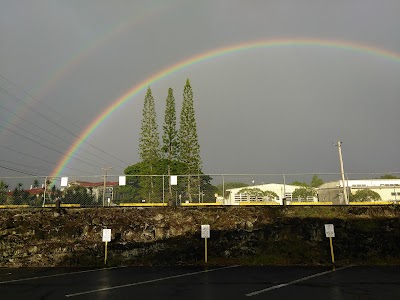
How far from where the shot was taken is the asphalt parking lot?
10.5 m

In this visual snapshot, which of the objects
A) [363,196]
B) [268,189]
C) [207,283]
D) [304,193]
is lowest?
[207,283]

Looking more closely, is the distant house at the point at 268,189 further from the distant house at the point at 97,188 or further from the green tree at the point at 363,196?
the distant house at the point at 97,188

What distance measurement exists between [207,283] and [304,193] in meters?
16.3

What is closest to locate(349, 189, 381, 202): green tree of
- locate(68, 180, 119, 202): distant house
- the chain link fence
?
the chain link fence

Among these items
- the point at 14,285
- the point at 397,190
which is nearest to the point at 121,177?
the point at 14,285

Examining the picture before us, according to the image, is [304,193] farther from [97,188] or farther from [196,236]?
[97,188]

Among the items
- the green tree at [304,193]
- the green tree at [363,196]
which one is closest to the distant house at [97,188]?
the green tree at [304,193]

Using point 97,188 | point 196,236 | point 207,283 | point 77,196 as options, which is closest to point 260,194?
point 196,236

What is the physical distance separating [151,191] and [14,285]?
614 inches

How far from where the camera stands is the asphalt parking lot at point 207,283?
1046 centimetres

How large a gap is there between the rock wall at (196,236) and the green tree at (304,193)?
3.14 metres

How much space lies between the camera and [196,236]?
71.2 ft

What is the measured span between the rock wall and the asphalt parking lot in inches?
105

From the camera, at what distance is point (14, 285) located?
12742 millimetres
